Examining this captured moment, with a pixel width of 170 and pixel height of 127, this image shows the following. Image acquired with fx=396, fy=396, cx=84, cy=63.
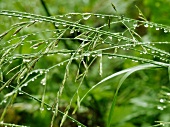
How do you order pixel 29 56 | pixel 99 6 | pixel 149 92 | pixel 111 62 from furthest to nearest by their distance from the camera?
A: pixel 99 6 → pixel 111 62 → pixel 149 92 → pixel 29 56

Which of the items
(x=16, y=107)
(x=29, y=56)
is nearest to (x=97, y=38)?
(x=29, y=56)

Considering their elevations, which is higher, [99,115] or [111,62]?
[111,62]

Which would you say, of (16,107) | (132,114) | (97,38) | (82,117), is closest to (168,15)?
→ (132,114)

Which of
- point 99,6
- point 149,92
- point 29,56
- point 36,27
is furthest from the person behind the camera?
point 99,6

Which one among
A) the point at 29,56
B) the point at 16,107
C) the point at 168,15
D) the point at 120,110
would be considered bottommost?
the point at 29,56

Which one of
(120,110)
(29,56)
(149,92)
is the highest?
(149,92)

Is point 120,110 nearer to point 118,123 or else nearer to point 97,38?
point 118,123

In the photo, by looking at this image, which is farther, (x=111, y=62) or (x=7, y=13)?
(x=111, y=62)

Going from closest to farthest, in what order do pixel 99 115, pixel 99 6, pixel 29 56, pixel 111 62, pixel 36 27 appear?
pixel 29 56 < pixel 99 115 < pixel 36 27 < pixel 111 62 < pixel 99 6

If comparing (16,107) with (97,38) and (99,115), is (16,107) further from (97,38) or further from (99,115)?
(97,38)
